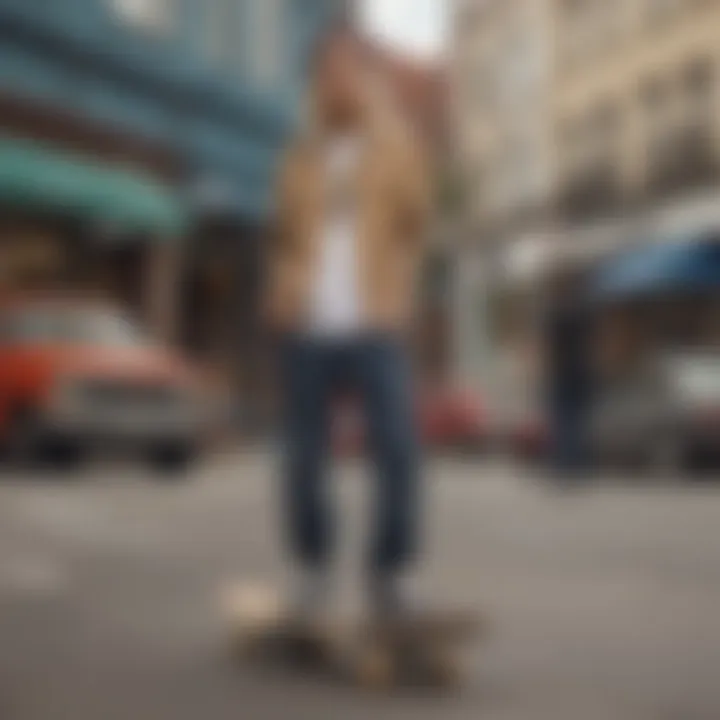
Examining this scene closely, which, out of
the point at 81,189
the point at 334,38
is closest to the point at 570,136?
the point at 334,38

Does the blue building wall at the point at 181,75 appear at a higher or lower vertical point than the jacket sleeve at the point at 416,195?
higher

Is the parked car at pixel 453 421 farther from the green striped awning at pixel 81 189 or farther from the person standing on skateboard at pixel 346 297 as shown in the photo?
the green striped awning at pixel 81 189

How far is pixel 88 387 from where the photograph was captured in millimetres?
583

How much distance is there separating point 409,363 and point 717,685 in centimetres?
21

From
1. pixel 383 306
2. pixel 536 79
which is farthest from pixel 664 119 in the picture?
pixel 383 306

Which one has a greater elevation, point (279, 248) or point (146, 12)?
point (146, 12)

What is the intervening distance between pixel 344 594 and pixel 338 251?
0.57 feet

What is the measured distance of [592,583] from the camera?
2.22ft

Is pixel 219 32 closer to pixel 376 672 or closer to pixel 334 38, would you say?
pixel 334 38

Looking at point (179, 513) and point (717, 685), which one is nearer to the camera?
point (717, 685)

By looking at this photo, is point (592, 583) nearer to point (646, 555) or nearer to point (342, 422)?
point (646, 555)

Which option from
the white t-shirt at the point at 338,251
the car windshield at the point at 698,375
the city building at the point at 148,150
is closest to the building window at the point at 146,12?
the city building at the point at 148,150

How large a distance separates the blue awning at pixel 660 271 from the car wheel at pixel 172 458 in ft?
0.70

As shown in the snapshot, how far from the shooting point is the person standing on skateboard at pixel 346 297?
58 cm
